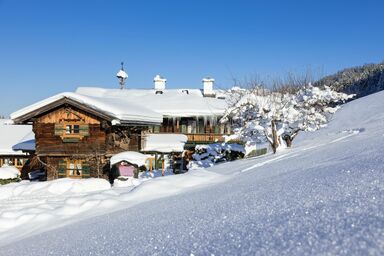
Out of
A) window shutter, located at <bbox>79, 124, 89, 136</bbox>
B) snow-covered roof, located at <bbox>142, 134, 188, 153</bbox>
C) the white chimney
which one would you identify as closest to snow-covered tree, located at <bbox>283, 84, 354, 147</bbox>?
snow-covered roof, located at <bbox>142, 134, 188, 153</bbox>

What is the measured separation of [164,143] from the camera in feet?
78.0

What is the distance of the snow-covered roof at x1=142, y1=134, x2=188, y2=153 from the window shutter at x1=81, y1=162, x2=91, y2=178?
4492 mm

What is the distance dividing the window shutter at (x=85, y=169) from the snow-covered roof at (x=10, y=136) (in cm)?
737

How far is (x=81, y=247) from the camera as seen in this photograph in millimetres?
3676

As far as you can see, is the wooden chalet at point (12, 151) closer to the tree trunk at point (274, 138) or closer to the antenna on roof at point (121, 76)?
the antenna on roof at point (121, 76)

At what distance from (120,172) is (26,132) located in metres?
13.6

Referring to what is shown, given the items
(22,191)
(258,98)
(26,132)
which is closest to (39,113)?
(22,191)

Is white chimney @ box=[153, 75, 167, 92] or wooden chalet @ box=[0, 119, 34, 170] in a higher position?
white chimney @ box=[153, 75, 167, 92]

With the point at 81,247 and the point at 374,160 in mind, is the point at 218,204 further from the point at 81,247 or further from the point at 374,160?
the point at 374,160

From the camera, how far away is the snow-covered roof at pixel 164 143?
75.2ft

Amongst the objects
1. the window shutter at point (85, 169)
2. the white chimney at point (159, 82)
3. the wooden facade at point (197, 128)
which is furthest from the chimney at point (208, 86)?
the window shutter at point (85, 169)

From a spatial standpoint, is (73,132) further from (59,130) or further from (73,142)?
(59,130)

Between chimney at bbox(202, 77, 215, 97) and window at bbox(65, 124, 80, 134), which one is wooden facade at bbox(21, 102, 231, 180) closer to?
window at bbox(65, 124, 80, 134)

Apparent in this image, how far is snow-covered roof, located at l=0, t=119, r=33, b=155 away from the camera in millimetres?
23891
